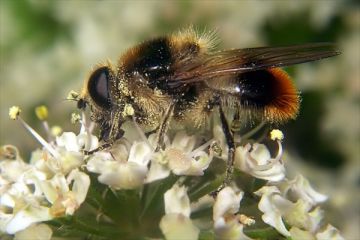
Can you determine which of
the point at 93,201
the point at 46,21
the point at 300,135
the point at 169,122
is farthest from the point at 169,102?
the point at 46,21

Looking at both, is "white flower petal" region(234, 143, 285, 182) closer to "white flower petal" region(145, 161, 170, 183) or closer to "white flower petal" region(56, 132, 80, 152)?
"white flower petal" region(145, 161, 170, 183)

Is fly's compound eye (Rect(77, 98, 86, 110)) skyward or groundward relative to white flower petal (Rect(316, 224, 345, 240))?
skyward

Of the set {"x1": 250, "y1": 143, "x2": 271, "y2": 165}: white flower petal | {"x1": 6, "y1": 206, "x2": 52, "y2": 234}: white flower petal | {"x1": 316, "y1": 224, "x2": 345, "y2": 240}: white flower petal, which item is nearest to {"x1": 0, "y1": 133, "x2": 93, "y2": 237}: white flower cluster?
{"x1": 6, "y1": 206, "x2": 52, "y2": 234}: white flower petal

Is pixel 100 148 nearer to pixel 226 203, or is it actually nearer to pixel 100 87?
pixel 100 87

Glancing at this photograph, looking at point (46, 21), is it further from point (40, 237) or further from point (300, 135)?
point (40, 237)

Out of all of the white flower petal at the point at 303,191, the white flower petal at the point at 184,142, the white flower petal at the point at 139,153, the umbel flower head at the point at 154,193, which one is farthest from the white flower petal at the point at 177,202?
the white flower petal at the point at 303,191

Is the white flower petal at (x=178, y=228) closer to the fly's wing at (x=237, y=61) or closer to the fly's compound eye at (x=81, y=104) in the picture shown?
the fly's wing at (x=237, y=61)

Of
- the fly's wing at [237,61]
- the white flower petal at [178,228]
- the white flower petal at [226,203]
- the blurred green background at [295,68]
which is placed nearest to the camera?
the white flower petal at [178,228]

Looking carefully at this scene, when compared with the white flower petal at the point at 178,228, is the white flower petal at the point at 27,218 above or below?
below
